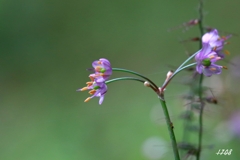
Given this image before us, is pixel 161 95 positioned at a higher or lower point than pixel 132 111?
lower

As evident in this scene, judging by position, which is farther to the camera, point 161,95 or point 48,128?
point 48,128

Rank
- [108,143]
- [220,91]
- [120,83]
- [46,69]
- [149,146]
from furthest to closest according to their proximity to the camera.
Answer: [46,69] → [120,83] → [108,143] → [149,146] → [220,91]

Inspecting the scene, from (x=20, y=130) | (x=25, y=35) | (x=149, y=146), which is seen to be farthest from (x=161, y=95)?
(x=25, y=35)

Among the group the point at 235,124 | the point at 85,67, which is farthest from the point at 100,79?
the point at 85,67

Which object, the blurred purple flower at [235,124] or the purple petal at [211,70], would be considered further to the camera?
the blurred purple flower at [235,124]

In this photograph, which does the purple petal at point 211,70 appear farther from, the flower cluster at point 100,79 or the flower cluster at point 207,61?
the flower cluster at point 100,79

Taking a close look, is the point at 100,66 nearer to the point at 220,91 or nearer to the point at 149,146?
the point at 220,91

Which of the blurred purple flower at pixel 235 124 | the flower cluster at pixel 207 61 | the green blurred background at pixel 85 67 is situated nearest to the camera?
the flower cluster at pixel 207 61

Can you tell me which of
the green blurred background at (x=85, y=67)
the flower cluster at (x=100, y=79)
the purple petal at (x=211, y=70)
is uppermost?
the green blurred background at (x=85, y=67)

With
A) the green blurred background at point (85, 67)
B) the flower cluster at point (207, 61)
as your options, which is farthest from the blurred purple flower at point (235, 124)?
the flower cluster at point (207, 61)
